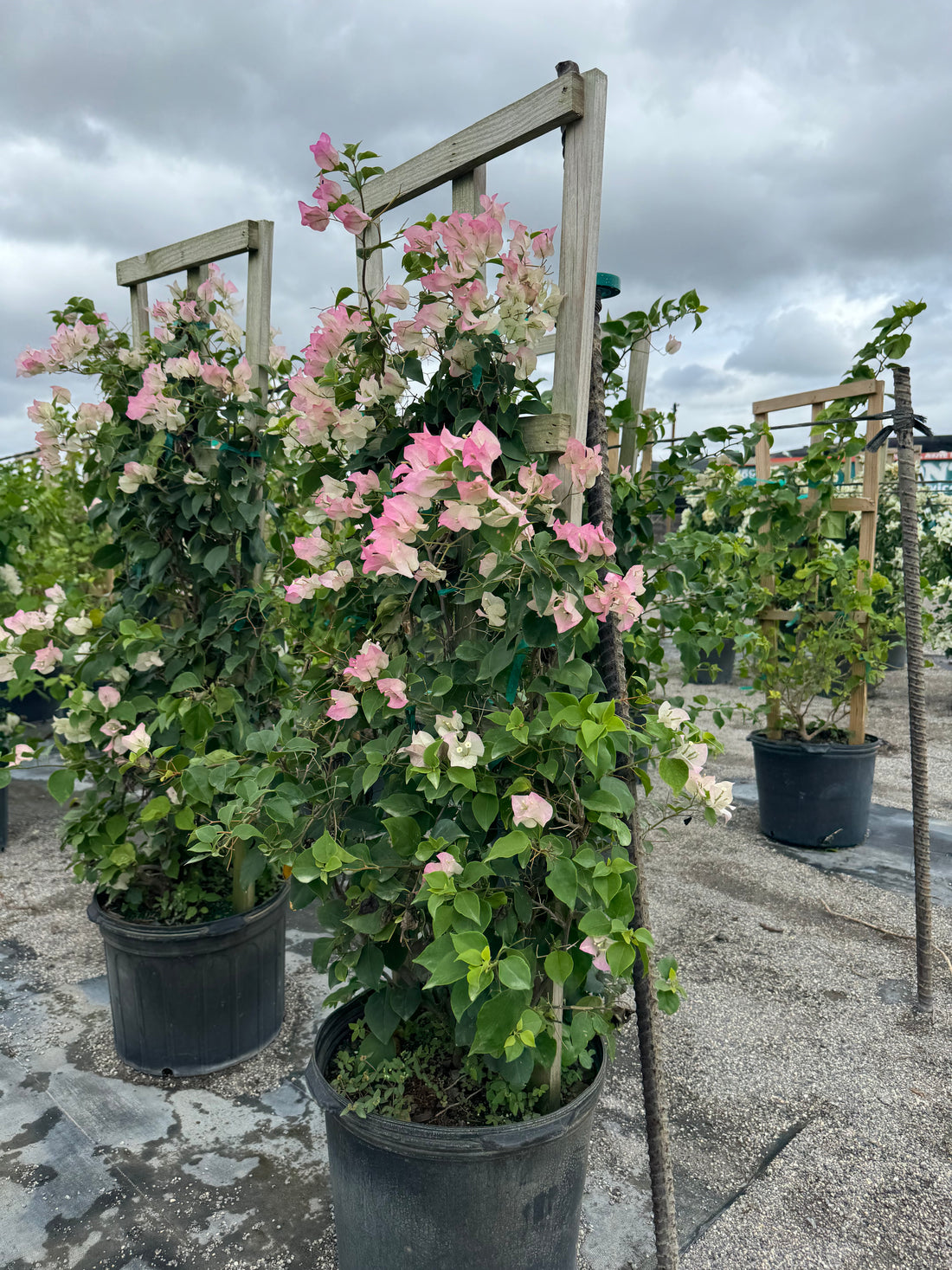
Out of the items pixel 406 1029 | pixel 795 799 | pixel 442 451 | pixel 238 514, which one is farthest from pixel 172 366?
pixel 795 799

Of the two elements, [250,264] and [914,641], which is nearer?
[250,264]

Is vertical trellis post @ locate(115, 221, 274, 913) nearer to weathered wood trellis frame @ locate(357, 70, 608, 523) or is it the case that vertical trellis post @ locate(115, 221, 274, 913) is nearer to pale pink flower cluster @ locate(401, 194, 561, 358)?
weathered wood trellis frame @ locate(357, 70, 608, 523)

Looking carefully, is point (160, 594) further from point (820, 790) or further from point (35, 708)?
point (35, 708)

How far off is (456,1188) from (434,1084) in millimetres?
187

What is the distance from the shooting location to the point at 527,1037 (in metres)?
1.04

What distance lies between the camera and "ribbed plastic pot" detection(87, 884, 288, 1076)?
1.90 m

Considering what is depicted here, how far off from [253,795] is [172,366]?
1.16m

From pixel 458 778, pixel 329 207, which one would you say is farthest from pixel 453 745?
pixel 329 207

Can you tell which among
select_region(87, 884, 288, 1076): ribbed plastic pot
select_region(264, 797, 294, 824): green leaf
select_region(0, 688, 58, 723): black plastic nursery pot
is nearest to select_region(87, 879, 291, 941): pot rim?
select_region(87, 884, 288, 1076): ribbed plastic pot

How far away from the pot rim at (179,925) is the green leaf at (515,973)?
1.14m

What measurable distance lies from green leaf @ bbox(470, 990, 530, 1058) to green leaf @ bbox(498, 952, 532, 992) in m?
0.04

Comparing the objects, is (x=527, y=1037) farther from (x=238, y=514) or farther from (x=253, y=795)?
(x=238, y=514)

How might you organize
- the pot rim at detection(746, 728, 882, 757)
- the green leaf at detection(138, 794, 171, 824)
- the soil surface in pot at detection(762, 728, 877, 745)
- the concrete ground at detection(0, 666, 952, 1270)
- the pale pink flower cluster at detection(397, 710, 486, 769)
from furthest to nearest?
the soil surface in pot at detection(762, 728, 877, 745) → the pot rim at detection(746, 728, 882, 757) → the green leaf at detection(138, 794, 171, 824) → the concrete ground at detection(0, 666, 952, 1270) → the pale pink flower cluster at detection(397, 710, 486, 769)

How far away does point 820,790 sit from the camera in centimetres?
348
